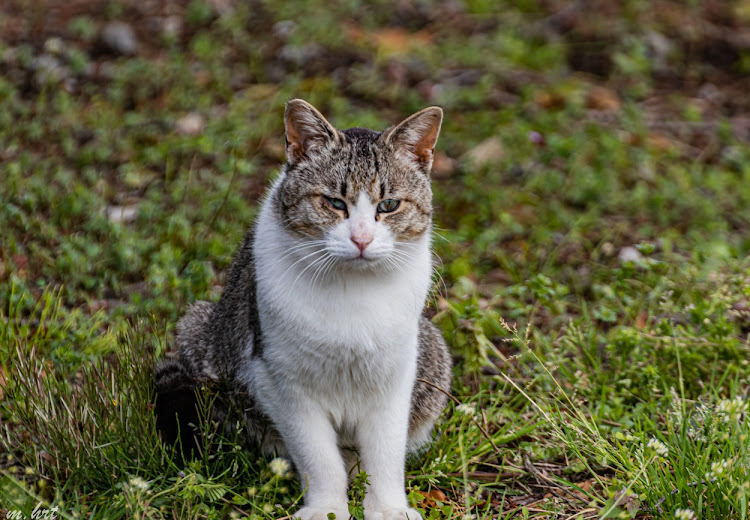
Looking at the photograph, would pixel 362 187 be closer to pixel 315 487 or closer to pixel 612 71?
pixel 315 487

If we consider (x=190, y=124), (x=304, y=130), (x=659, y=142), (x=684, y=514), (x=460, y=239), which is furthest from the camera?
(x=659, y=142)

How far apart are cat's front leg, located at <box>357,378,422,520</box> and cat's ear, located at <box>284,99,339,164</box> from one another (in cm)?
105

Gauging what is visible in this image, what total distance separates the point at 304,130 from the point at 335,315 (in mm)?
800

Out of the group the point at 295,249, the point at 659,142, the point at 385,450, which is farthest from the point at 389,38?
the point at 385,450

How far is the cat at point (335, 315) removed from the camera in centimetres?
325

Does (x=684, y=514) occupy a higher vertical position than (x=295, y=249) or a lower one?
lower

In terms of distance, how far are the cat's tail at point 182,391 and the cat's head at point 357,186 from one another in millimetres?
822

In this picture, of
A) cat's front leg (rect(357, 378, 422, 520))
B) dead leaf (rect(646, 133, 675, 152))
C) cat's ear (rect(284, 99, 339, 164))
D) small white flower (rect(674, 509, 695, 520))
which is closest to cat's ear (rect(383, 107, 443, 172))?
cat's ear (rect(284, 99, 339, 164))

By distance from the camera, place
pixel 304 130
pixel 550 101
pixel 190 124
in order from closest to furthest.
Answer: pixel 304 130 < pixel 190 124 < pixel 550 101

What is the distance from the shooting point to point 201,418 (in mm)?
3369

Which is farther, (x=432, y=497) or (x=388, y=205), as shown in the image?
(x=432, y=497)

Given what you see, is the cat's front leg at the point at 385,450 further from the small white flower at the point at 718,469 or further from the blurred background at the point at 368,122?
the blurred background at the point at 368,122

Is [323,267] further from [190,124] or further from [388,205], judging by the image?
[190,124]

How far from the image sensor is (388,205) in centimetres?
335
